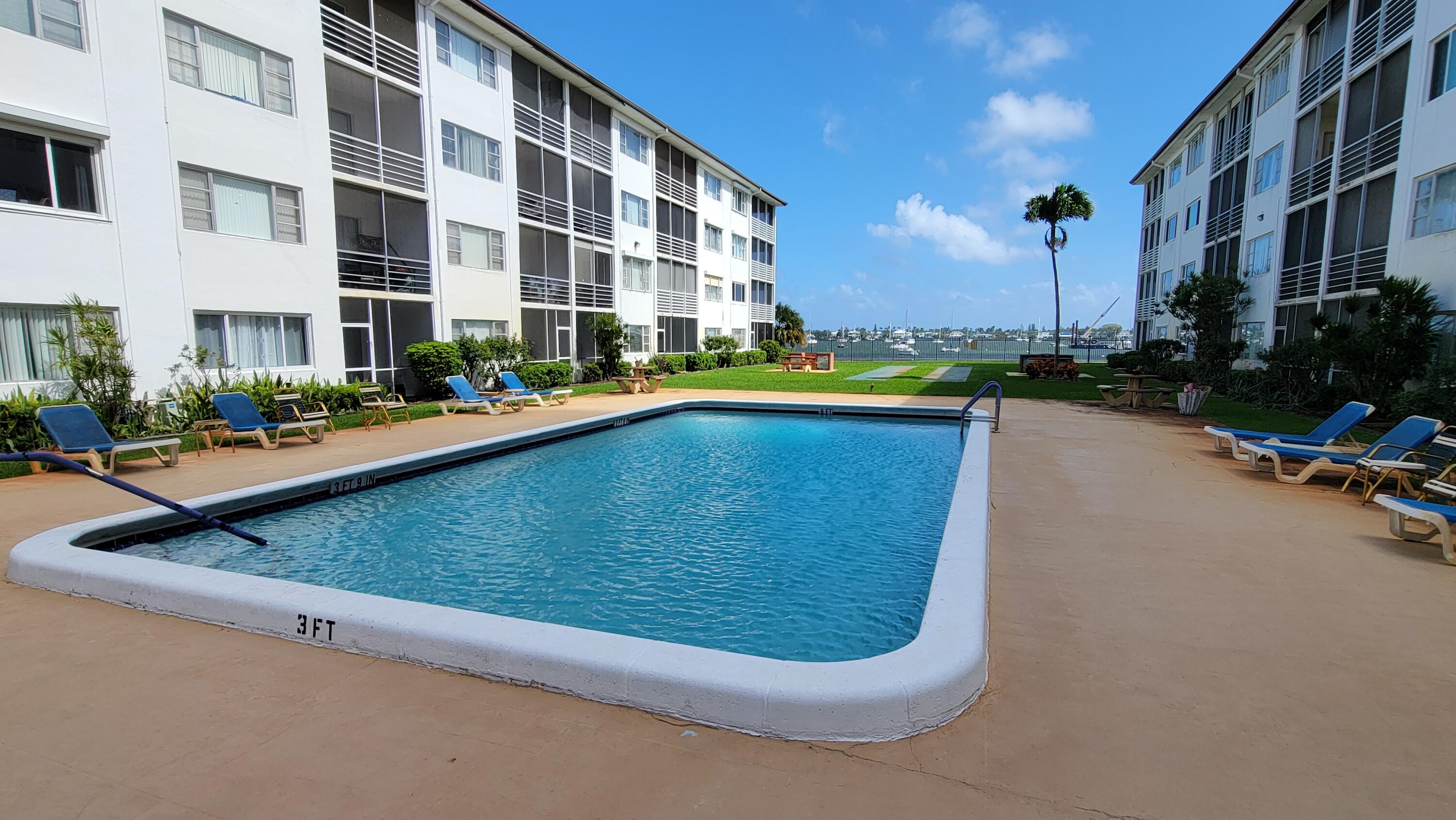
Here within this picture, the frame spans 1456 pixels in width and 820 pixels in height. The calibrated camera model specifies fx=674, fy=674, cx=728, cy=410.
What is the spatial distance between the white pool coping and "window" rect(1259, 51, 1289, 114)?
81.1 ft

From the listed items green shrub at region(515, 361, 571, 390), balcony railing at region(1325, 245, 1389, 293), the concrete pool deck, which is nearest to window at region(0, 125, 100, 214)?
the concrete pool deck

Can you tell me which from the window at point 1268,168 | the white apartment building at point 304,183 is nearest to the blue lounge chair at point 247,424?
the white apartment building at point 304,183

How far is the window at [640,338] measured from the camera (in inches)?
1129

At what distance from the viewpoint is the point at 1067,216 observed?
36.7 meters

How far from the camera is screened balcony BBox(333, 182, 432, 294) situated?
16.7m

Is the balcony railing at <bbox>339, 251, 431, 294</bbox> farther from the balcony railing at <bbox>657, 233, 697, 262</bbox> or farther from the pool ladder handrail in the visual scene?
the pool ladder handrail

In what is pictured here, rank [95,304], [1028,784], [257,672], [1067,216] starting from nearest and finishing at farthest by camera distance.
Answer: [1028,784], [257,672], [95,304], [1067,216]

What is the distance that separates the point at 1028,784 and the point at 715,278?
119ft

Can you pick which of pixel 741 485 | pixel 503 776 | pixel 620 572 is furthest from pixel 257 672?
pixel 741 485

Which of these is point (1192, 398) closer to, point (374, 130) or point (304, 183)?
point (304, 183)

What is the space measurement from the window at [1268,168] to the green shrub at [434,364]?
25.2m

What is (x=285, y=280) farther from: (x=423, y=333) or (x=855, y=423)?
(x=855, y=423)

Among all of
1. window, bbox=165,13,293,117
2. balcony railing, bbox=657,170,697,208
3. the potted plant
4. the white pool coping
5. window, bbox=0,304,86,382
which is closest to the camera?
the white pool coping

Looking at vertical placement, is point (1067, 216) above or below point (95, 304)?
above
